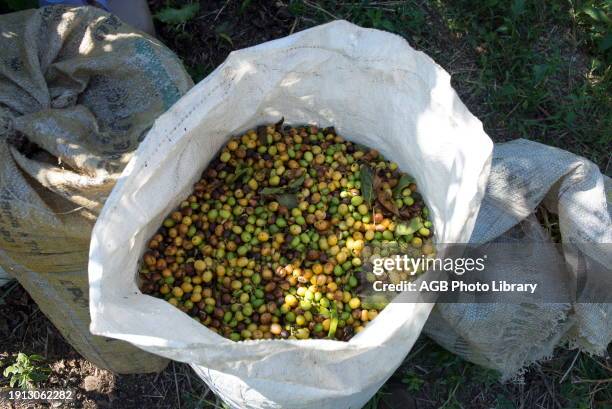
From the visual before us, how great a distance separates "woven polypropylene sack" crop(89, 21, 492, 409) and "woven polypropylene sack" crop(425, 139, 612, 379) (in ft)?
1.11

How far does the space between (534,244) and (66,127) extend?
189 cm

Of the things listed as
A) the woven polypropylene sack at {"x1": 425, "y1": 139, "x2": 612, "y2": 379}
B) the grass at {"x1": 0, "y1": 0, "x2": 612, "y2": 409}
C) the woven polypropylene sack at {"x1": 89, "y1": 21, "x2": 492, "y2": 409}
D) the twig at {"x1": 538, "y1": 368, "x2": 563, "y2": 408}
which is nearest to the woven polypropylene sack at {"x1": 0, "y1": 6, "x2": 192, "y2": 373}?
the woven polypropylene sack at {"x1": 89, "y1": 21, "x2": 492, "y2": 409}

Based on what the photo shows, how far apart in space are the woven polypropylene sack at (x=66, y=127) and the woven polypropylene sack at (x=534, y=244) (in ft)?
4.41

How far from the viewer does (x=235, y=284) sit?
7.79 feet

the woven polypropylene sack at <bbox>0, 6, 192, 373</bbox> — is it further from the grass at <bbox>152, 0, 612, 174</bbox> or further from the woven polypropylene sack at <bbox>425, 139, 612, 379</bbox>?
the woven polypropylene sack at <bbox>425, 139, 612, 379</bbox>

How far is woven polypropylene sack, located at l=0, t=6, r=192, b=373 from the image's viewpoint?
2.08 m

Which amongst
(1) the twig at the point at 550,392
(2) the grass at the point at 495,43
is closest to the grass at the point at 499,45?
(2) the grass at the point at 495,43

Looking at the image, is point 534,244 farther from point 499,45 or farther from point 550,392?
point 499,45

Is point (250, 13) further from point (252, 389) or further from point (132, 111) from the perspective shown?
point (252, 389)

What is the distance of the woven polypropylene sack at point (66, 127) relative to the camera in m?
2.08

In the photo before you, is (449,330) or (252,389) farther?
(449,330)

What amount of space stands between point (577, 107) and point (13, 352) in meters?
3.01

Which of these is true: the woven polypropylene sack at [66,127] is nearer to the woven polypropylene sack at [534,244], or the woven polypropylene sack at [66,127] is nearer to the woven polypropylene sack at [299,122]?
the woven polypropylene sack at [299,122]

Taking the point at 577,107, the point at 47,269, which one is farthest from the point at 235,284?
the point at 577,107
